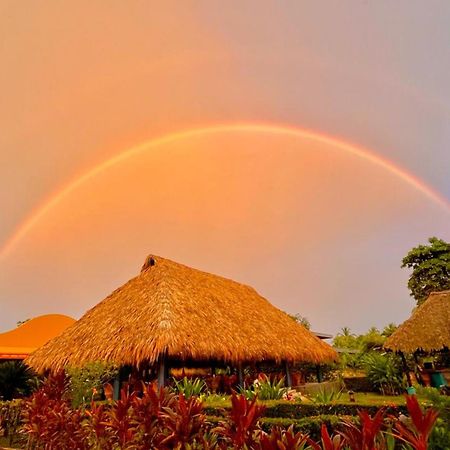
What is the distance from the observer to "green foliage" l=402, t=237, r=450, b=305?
27953mm

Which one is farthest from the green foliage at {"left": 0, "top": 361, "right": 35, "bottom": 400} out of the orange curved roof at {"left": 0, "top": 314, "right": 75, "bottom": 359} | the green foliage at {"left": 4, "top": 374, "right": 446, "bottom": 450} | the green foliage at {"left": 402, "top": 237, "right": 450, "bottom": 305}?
the green foliage at {"left": 402, "top": 237, "right": 450, "bottom": 305}

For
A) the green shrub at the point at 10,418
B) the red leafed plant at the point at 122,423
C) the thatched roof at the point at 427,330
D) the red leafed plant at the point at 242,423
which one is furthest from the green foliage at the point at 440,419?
the thatched roof at the point at 427,330

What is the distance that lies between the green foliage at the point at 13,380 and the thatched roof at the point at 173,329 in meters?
0.65

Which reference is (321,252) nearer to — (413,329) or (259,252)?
(259,252)

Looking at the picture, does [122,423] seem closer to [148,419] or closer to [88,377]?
[148,419]

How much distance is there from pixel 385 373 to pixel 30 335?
53.4ft

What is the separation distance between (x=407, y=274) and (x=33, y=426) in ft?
98.2

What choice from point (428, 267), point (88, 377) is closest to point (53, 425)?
point (88, 377)

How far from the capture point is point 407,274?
30219 millimetres

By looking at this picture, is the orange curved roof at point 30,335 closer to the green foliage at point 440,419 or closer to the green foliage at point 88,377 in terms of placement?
the green foliage at point 88,377

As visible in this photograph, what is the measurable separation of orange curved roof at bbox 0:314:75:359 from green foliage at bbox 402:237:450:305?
24.9 metres

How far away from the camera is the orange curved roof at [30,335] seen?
1401 cm

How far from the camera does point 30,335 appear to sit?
634 inches

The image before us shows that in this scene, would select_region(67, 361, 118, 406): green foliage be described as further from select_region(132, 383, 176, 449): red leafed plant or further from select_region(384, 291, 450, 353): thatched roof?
select_region(384, 291, 450, 353): thatched roof
